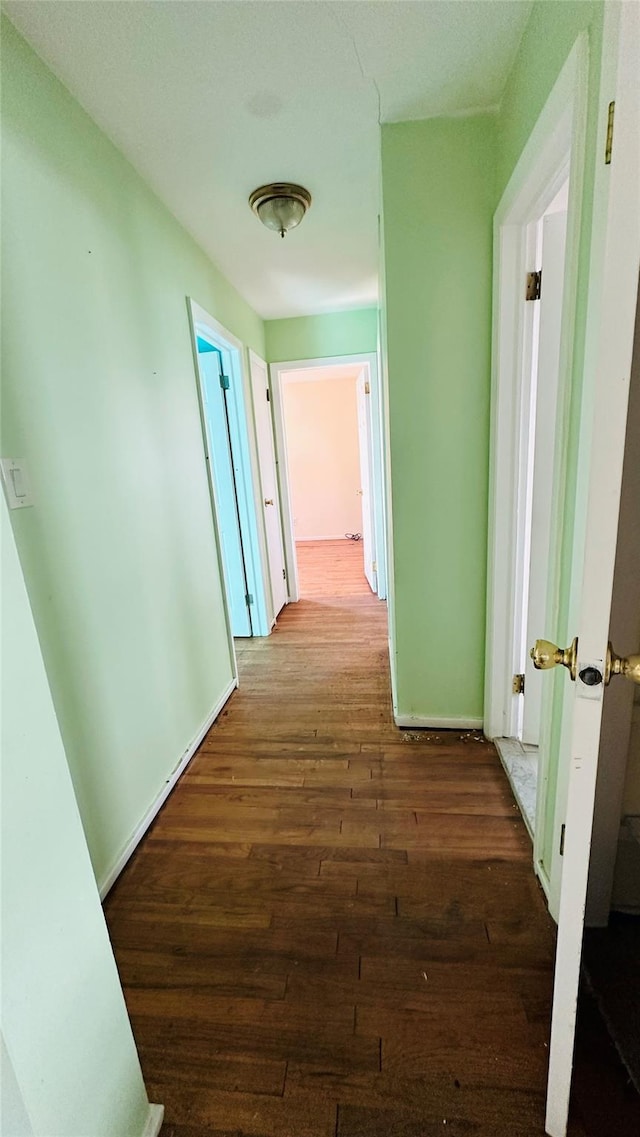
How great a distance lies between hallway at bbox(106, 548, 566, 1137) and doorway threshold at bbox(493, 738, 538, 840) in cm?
4

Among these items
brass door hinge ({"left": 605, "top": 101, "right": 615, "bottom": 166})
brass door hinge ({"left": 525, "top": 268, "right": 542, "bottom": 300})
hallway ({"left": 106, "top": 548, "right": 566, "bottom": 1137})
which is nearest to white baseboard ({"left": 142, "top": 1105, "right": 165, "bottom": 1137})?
hallway ({"left": 106, "top": 548, "right": 566, "bottom": 1137})

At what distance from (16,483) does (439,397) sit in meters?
1.47

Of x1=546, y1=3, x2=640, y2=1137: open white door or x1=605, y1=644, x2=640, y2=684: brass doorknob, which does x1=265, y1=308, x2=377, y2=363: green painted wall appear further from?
x1=605, y1=644, x2=640, y2=684: brass doorknob

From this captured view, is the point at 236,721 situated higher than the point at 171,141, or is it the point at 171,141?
the point at 171,141

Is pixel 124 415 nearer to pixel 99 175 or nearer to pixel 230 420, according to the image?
pixel 99 175

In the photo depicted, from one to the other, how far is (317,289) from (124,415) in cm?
209

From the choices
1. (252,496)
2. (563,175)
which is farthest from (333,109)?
(252,496)

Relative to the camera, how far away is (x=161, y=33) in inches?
46.0

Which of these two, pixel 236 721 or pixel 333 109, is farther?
pixel 236 721

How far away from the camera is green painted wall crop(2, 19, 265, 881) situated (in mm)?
1170

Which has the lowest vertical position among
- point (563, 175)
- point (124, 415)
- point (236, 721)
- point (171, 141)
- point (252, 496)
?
point (236, 721)

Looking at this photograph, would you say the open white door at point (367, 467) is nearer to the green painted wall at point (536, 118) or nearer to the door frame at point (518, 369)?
the door frame at point (518, 369)

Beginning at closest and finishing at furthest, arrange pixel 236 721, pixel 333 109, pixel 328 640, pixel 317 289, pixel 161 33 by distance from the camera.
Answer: pixel 161 33 < pixel 333 109 < pixel 236 721 < pixel 317 289 < pixel 328 640

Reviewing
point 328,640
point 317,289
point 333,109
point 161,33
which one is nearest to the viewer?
point 161,33
